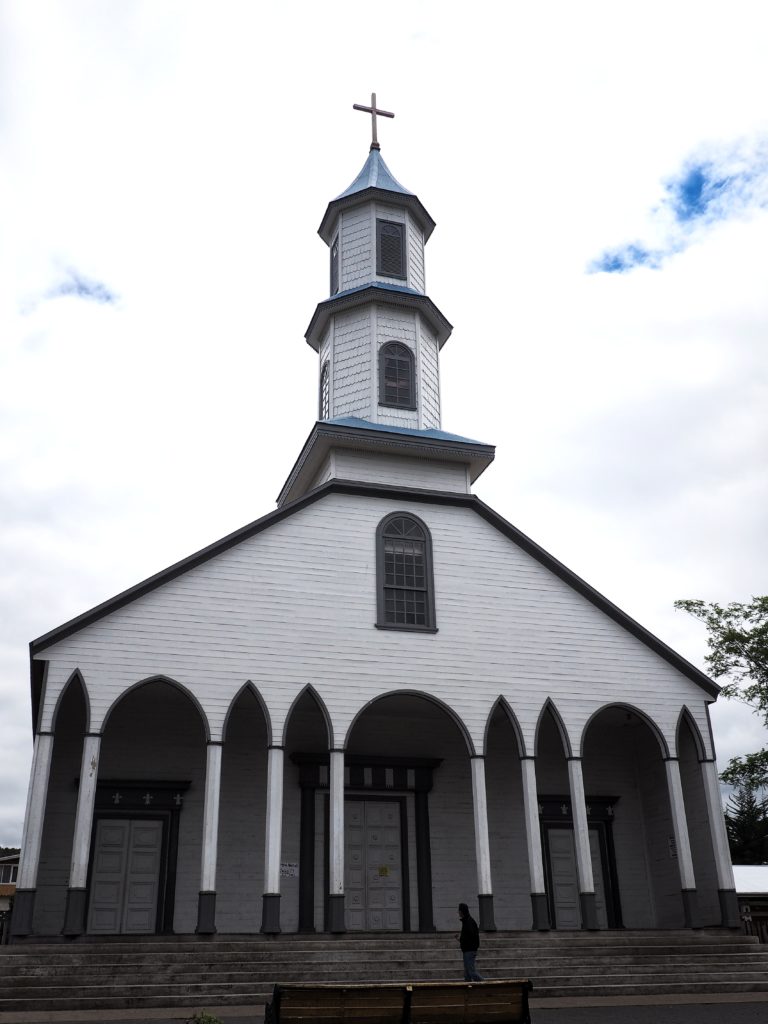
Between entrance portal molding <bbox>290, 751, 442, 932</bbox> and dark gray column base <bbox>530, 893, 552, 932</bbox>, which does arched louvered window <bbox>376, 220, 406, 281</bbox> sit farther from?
dark gray column base <bbox>530, 893, 552, 932</bbox>

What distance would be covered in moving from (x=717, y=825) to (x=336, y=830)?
7895 millimetres

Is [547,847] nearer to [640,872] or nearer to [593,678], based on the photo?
[640,872]

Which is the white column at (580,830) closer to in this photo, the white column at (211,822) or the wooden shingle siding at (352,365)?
the white column at (211,822)

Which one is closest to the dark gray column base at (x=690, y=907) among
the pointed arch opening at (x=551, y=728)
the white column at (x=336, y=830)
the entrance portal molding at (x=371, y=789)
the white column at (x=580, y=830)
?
the white column at (x=580, y=830)

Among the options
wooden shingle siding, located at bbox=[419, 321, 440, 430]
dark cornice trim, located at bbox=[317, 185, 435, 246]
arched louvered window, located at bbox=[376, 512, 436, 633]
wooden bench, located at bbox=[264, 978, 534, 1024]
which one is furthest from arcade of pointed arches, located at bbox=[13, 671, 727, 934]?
dark cornice trim, located at bbox=[317, 185, 435, 246]

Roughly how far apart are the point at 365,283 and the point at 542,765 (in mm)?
12925

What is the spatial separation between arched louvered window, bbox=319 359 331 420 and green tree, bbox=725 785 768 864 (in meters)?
28.3

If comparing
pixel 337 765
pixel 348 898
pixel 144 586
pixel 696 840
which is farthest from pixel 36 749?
pixel 696 840

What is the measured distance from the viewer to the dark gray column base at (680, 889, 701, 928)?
1858cm

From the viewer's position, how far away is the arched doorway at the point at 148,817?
61.4 ft

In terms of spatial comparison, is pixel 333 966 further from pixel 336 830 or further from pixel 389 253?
pixel 389 253

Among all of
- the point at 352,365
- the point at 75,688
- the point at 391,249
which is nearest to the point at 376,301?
the point at 352,365

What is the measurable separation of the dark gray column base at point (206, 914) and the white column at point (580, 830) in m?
7.00

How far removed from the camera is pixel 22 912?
50.2 feet
